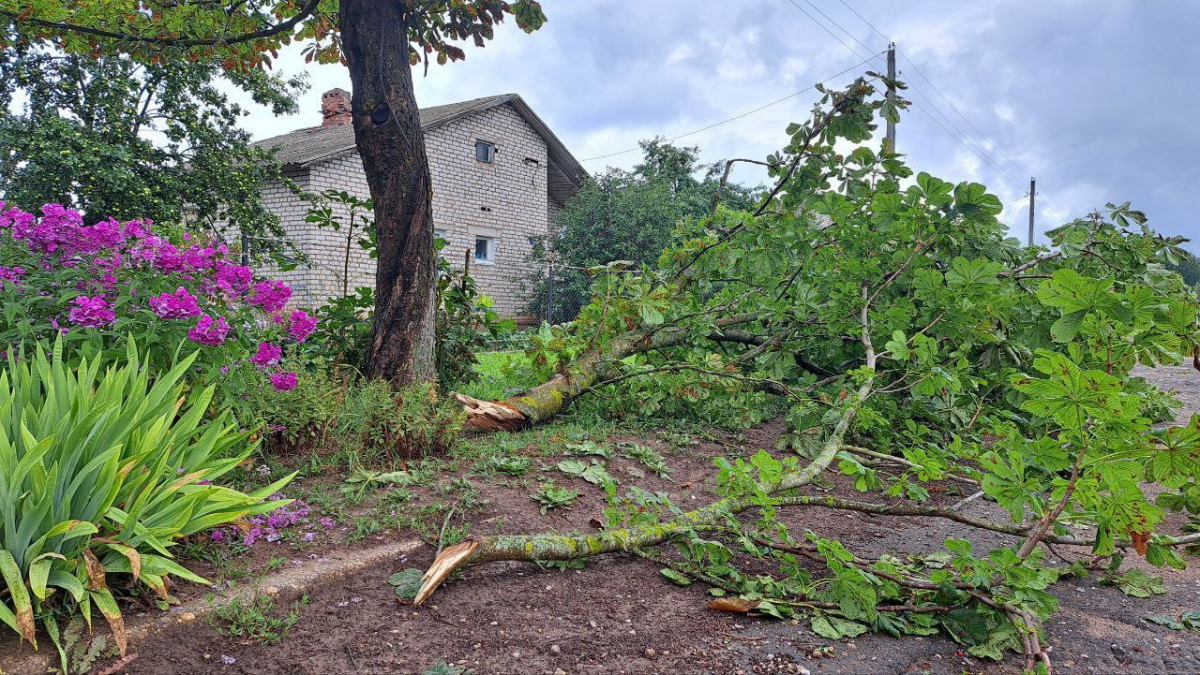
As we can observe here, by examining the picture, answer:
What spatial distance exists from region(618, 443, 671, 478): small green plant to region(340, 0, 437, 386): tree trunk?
1.31m

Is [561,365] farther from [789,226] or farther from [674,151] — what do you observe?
[674,151]

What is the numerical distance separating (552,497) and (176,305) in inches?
66.3

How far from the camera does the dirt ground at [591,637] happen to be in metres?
1.75

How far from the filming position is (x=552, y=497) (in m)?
2.87

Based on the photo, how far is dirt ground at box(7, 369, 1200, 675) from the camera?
1.75m

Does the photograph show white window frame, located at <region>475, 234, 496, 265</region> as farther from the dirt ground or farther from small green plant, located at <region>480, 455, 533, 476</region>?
the dirt ground

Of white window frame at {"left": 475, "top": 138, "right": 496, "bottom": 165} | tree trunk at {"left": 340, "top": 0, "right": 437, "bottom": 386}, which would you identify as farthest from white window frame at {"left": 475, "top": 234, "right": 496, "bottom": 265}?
tree trunk at {"left": 340, "top": 0, "right": 437, "bottom": 386}

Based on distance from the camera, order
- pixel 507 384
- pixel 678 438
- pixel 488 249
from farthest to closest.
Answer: pixel 488 249 → pixel 507 384 → pixel 678 438

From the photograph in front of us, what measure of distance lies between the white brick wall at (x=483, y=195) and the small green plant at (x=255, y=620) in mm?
13626

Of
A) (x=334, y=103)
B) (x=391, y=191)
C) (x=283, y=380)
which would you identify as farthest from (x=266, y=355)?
(x=334, y=103)

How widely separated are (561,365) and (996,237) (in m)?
2.98

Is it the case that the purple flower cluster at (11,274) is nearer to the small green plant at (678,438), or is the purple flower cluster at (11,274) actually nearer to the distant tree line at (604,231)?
the small green plant at (678,438)

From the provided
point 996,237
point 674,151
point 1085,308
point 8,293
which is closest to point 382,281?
point 8,293

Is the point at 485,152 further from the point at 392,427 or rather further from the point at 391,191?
the point at 392,427
